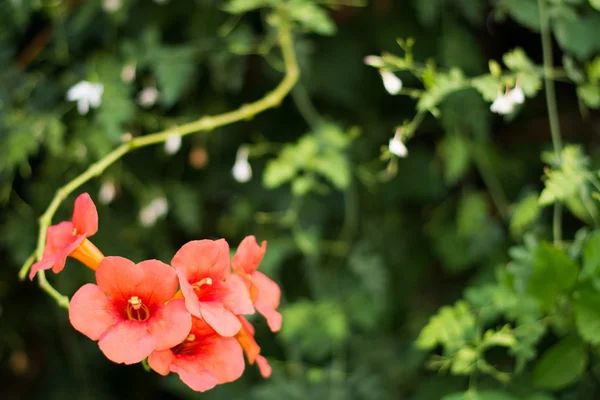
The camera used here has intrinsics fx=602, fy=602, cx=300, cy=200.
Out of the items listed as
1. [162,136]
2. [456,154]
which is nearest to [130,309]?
[162,136]

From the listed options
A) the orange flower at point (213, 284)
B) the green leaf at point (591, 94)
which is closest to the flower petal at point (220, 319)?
the orange flower at point (213, 284)

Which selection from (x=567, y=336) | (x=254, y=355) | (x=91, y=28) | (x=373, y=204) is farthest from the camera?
(x=373, y=204)

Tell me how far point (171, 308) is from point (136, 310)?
0.26ft

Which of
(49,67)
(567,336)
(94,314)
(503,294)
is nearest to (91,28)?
(49,67)

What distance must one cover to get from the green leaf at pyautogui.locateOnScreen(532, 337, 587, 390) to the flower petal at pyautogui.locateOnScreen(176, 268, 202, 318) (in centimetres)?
71

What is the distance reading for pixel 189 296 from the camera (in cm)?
80

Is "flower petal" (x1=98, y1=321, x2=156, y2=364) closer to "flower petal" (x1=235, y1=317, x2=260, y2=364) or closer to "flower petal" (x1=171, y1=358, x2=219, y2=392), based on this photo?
"flower petal" (x1=171, y1=358, x2=219, y2=392)

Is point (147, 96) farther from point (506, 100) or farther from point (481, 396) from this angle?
point (481, 396)

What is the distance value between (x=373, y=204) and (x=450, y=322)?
81 cm

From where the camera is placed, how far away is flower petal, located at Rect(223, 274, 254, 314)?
86 centimetres

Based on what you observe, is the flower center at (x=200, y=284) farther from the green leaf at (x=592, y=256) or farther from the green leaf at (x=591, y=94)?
the green leaf at (x=591, y=94)

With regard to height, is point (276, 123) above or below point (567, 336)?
above

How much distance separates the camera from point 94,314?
829 mm

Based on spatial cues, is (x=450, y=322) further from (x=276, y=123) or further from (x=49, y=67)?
(x=49, y=67)
